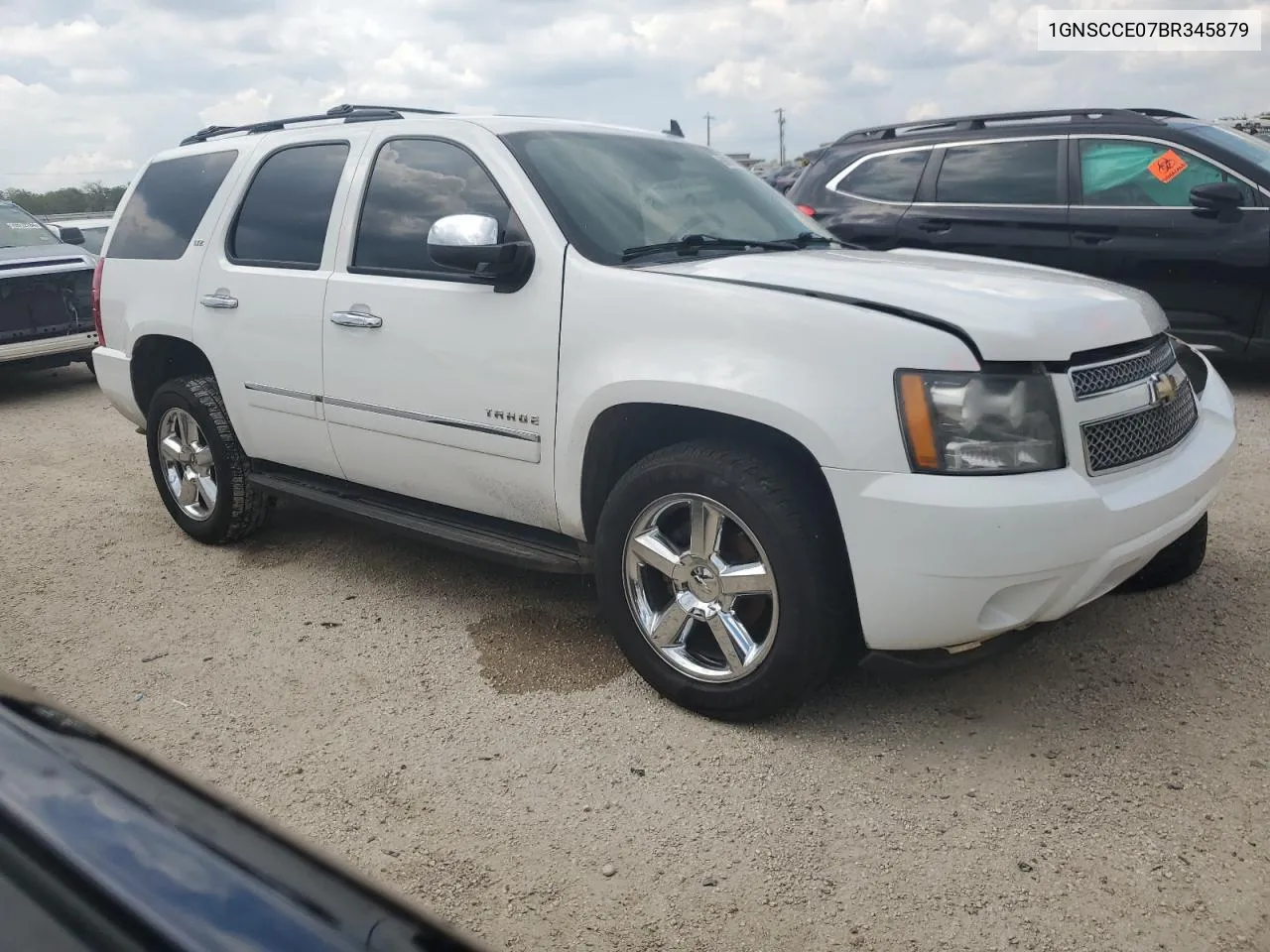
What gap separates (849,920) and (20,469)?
634 cm

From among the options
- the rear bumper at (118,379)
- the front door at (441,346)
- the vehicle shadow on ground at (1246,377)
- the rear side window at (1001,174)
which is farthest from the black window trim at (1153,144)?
the rear bumper at (118,379)

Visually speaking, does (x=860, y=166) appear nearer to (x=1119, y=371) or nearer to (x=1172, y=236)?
(x=1172, y=236)

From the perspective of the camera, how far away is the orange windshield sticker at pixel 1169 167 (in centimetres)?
684

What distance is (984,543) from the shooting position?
2658 millimetres

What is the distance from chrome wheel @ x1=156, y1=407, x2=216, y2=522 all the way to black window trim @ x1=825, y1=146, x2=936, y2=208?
503 cm

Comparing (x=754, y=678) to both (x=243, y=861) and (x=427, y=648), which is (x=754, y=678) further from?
(x=243, y=861)

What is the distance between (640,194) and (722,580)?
58.0 inches

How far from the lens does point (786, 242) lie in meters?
3.96

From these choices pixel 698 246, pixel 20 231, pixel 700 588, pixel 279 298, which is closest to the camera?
pixel 700 588

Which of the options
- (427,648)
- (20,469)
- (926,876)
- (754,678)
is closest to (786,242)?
(754,678)

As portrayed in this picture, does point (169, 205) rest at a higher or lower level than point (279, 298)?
higher

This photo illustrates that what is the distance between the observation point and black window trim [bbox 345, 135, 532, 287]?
3.61 m

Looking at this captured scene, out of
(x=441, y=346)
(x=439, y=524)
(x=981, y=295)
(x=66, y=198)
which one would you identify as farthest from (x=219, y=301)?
(x=66, y=198)

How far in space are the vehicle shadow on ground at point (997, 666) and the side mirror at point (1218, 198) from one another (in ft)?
10.7
